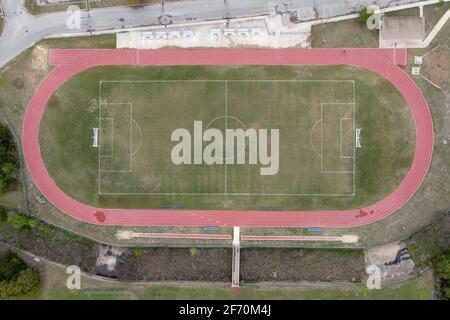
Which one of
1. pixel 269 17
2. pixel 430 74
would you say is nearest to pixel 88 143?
pixel 269 17

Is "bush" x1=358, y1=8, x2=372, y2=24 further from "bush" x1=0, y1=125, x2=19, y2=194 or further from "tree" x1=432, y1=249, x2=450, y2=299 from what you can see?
"bush" x1=0, y1=125, x2=19, y2=194

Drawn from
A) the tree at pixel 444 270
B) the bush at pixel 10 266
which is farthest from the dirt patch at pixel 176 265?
the tree at pixel 444 270

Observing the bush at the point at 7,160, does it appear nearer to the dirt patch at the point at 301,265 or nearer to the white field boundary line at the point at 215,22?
the white field boundary line at the point at 215,22

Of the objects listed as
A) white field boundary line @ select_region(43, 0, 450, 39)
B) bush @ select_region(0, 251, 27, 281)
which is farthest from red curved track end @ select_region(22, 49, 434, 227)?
bush @ select_region(0, 251, 27, 281)

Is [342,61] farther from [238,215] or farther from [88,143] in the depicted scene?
[88,143]

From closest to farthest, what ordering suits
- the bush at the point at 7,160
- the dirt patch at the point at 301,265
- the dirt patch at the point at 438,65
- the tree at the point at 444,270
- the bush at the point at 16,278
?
the tree at the point at 444,270 < the bush at the point at 16,278 < the bush at the point at 7,160 < the dirt patch at the point at 438,65 < the dirt patch at the point at 301,265

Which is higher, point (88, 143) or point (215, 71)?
point (215, 71)

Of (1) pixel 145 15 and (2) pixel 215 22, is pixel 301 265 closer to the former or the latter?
(2) pixel 215 22
